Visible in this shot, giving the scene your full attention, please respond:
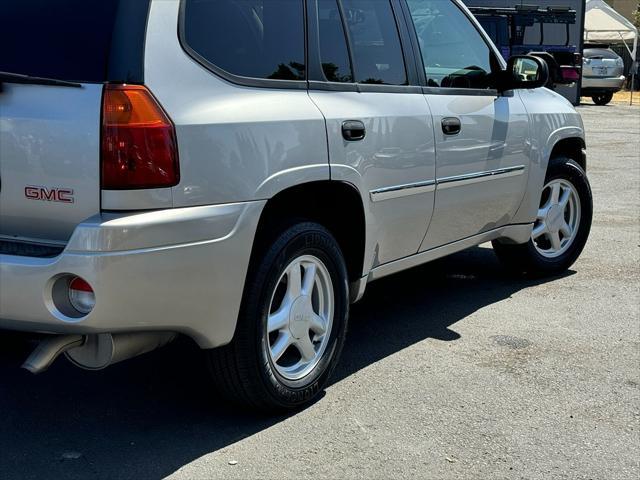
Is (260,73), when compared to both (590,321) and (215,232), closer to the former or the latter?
(215,232)

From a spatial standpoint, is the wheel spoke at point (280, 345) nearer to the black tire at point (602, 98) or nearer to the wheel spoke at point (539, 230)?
the wheel spoke at point (539, 230)

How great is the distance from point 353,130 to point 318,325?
865 millimetres

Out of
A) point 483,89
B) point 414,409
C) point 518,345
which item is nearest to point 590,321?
point 518,345

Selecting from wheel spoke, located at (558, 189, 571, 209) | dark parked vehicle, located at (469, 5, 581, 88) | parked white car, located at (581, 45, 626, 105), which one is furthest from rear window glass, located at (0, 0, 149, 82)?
parked white car, located at (581, 45, 626, 105)

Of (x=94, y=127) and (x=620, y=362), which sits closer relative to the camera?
(x=94, y=127)

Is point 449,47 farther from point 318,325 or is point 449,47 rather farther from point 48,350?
point 48,350

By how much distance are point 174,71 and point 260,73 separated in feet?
1.68

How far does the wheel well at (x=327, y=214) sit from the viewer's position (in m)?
3.85

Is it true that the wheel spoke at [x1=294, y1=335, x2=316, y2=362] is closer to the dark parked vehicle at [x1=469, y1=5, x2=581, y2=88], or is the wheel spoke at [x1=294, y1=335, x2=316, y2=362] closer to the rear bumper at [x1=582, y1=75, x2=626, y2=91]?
the dark parked vehicle at [x1=469, y1=5, x2=581, y2=88]

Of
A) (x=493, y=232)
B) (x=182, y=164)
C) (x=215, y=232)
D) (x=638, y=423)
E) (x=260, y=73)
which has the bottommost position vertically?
(x=638, y=423)

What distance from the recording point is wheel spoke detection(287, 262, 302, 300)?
3.94 m

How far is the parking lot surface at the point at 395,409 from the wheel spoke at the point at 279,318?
400 millimetres

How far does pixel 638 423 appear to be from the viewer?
4.05 meters

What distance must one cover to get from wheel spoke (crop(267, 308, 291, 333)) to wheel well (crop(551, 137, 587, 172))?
308 cm
